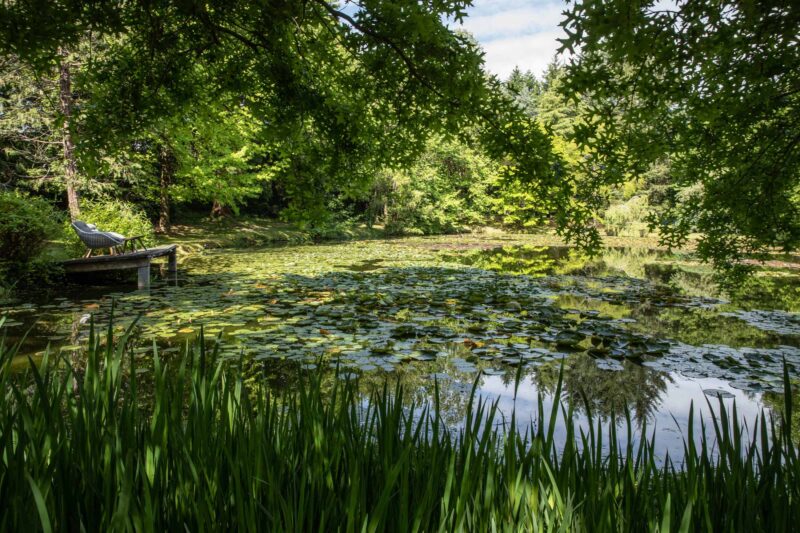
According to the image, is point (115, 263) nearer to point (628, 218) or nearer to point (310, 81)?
point (310, 81)

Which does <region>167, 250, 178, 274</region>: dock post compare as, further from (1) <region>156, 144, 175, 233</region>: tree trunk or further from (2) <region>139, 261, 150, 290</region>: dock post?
(1) <region>156, 144, 175, 233</region>: tree trunk

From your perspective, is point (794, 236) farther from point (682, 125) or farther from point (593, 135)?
point (593, 135)

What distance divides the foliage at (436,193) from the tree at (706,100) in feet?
74.1

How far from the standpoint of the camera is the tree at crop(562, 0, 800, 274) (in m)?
2.70

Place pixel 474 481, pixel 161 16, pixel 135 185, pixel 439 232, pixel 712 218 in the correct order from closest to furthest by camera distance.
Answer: pixel 474 481 → pixel 161 16 → pixel 712 218 → pixel 135 185 → pixel 439 232

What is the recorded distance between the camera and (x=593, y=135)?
3.39m

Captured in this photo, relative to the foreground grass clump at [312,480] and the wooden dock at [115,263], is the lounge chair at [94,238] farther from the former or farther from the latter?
the foreground grass clump at [312,480]

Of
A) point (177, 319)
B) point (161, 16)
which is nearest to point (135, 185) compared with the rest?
point (177, 319)

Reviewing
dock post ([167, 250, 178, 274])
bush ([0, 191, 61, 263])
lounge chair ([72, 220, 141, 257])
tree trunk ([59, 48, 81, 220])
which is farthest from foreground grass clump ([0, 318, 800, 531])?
tree trunk ([59, 48, 81, 220])

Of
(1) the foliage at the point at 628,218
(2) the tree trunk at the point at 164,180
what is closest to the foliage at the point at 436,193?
(1) the foliage at the point at 628,218

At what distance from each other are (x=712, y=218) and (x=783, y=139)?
106 centimetres

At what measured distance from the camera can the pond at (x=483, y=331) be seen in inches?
181

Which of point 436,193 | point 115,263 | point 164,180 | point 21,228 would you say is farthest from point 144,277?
point 436,193

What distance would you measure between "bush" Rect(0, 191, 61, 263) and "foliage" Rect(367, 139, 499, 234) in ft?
65.0
